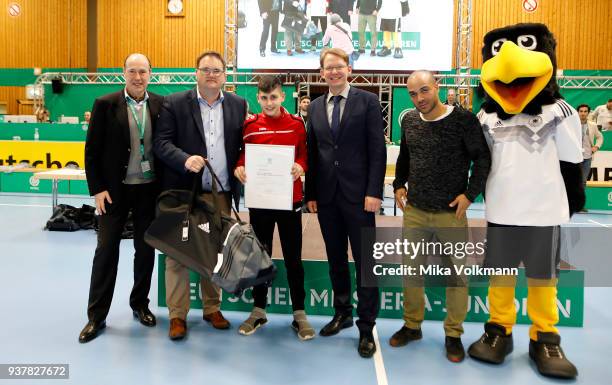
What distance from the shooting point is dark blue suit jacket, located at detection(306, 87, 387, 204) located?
285cm

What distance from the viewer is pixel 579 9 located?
1492 cm

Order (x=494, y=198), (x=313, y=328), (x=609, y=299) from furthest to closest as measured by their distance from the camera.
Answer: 1. (x=609, y=299)
2. (x=313, y=328)
3. (x=494, y=198)

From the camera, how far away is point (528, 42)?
2.71 meters

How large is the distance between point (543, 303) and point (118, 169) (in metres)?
2.52

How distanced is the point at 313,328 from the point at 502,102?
5.83 ft

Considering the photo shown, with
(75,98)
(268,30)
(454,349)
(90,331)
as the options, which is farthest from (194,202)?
(75,98)

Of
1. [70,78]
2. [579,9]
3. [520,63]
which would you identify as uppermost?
[579,9]

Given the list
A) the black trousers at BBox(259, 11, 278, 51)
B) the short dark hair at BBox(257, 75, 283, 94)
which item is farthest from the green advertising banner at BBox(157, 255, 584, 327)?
the black trousers at BBox(259, 11, 278, 51)

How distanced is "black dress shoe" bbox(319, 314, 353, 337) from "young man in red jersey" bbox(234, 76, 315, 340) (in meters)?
0.08

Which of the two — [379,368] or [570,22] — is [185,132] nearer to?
[379,368]

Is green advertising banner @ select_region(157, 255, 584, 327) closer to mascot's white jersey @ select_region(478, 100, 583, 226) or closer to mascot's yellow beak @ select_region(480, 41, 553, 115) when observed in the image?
mascot's white jersey @ select_region(478, 100, 583, 226)

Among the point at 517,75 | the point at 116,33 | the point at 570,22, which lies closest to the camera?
the point at 517,75

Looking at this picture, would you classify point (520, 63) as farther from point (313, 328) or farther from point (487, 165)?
point (313, 328)

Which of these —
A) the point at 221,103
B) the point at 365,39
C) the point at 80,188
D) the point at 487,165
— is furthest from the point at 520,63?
the point at 365,39
